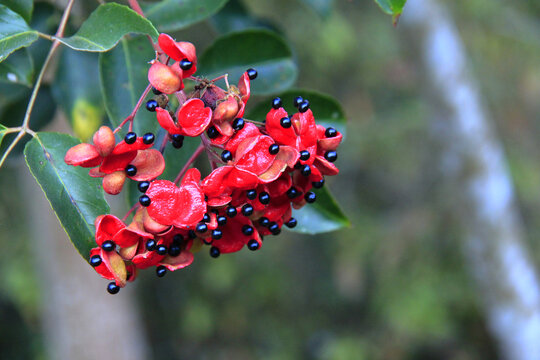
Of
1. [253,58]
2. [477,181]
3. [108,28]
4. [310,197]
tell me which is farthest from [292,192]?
[477,181]

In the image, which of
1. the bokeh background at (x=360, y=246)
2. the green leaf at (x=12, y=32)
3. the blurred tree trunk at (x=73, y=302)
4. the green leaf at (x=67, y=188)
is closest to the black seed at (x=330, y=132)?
the green leaf at (x=67, y=188)

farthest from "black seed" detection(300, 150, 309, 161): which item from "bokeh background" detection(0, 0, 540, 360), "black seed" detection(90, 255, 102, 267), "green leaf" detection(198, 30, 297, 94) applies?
"bokeh background" detection(0, 0, 540, 360)

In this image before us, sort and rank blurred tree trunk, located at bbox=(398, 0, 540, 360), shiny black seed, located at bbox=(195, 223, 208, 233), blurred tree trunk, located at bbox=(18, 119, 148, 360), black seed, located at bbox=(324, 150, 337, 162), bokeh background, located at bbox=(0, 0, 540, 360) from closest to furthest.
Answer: shiny black seed, located at bbox=(195, 223, 208, 233) → black seed, located at bbox=(324, 150, 337, 162) → blurred tree trunk, located at bbox=(398, 0, 540, 360) → blurred tree trunk, located at bbox=(18, 119, 148, 360) → bokeh background, located at bbox=(0, 0, 540, 360)

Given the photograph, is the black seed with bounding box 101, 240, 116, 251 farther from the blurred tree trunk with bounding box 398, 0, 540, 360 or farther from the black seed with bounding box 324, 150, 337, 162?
the blurred tree trunk with bounding box 398, 0, 540, 360

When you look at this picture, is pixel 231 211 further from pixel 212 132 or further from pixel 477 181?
pixel 477 181

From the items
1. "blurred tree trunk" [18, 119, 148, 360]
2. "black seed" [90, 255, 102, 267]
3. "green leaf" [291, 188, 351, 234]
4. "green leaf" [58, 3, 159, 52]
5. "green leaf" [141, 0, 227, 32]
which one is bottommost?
"blurred tree trunk" [18, 119, 148, 360]

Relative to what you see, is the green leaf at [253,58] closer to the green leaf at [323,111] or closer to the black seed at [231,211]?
the green leaf at [323,111]

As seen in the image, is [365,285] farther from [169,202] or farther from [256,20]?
[169,202]
